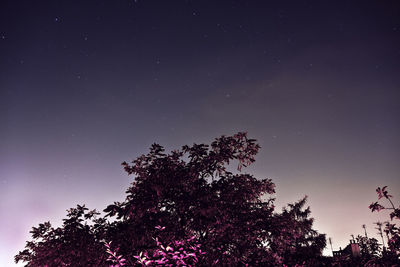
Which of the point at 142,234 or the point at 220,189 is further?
the point at 220,189

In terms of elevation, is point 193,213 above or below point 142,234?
above

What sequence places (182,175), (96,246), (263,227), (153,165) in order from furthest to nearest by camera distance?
(153,165) → (182,175) → (263,227) → (96,246)

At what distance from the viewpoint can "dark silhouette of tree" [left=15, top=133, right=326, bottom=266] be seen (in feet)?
32.6

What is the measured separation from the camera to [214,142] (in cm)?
1220

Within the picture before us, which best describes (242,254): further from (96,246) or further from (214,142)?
(96,246)

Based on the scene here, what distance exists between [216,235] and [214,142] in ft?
13.4

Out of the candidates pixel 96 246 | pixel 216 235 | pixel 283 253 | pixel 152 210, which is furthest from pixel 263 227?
pixel 96 246

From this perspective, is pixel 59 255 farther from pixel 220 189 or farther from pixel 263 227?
pixel 263 227

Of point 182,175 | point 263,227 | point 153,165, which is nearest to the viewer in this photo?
point 263,227

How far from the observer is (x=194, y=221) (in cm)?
1042

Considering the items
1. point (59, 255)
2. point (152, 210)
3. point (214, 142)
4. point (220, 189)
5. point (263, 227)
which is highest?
point (214, 142)

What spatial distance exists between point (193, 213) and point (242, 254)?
2.52 metres

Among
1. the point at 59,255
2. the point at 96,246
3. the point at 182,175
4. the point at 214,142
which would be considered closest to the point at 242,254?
the point at 182,175

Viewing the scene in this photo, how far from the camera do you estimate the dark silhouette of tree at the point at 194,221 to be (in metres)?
9.94
